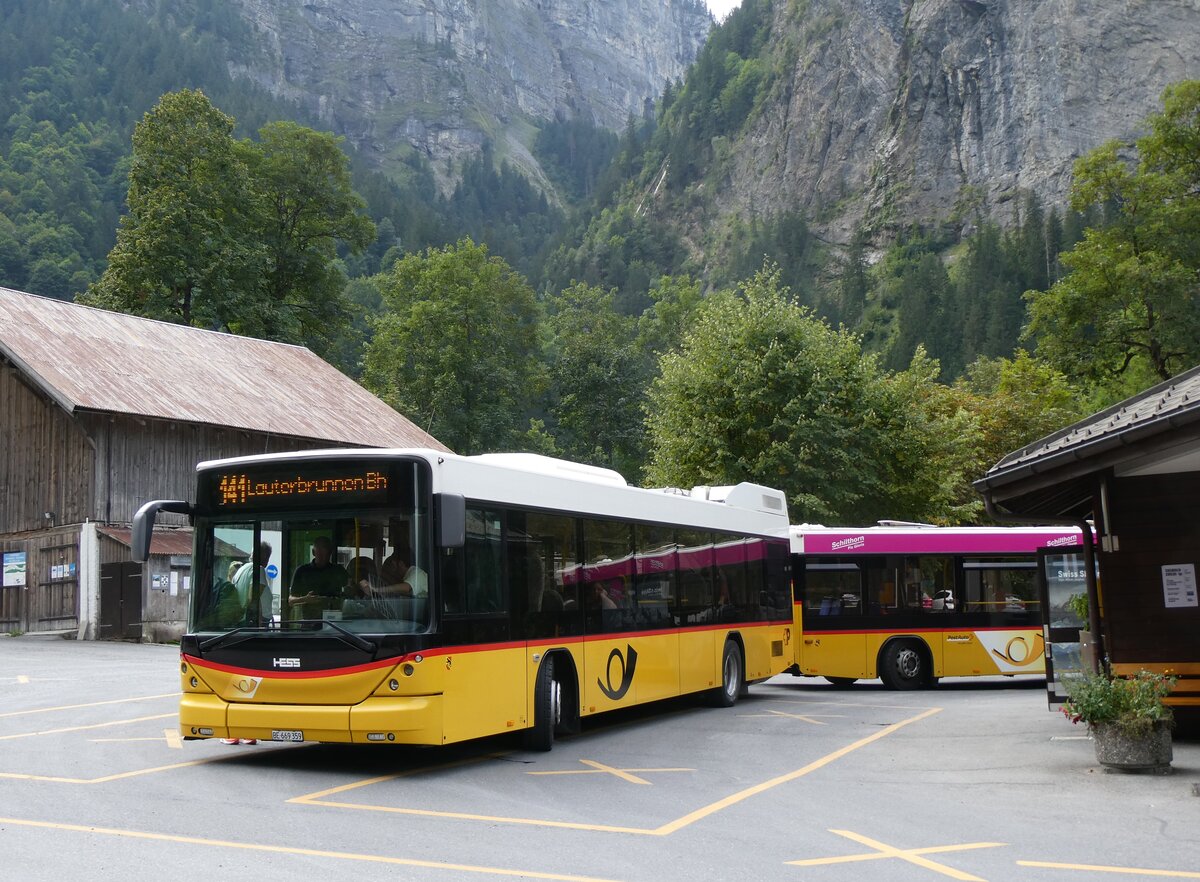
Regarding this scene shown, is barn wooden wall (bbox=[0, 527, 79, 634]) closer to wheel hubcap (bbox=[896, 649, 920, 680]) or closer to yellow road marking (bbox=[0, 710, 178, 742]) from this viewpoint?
yellow road marking (bbox=[0, 710, 178, 742])

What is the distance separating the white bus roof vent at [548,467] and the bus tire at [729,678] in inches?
155

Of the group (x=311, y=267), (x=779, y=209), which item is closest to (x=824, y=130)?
(x=779, y=209)

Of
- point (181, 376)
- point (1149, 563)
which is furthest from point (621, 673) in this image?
point (181, 376)

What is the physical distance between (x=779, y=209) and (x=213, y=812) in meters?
158

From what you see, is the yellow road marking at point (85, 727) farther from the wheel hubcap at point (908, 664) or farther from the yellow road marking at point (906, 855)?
the wheel hubcap at point (908, 664)

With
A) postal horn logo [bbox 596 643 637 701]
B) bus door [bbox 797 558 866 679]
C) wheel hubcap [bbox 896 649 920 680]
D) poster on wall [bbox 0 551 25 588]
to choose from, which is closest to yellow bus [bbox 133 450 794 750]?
postal horn logo [bbox 596 643 637 701]

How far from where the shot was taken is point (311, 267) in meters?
58.3

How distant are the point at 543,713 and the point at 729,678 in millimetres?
5898

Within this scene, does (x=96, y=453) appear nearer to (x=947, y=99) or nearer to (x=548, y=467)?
(x=548, y=467)

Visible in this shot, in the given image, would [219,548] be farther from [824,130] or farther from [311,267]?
[824,130]

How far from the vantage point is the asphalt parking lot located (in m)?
7.31

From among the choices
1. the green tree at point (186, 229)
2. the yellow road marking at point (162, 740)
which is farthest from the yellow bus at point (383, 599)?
the green tree at point (186, 229)

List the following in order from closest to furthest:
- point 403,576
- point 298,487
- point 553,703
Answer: point 403,576 < point 298,487 < point 553,703

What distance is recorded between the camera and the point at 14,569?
114 ft
